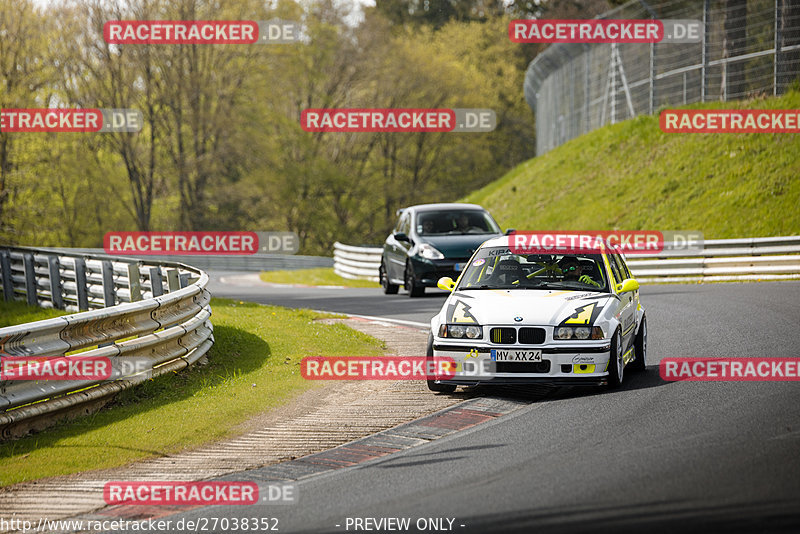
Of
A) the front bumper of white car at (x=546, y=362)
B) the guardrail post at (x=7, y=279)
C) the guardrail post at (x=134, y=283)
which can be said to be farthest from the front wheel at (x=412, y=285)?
the front bumper of white car at (x=546, y=362)

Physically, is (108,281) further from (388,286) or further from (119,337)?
(388,286)

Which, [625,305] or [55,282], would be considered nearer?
[625,305]

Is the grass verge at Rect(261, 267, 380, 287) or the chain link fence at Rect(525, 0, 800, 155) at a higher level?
the chain link fence at Rect(525, 0, 800, 155)

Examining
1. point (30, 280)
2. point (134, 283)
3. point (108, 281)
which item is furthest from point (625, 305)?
point (30, 280)

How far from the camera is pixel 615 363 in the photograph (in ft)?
30.0

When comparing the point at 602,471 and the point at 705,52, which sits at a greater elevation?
the point at 705,52

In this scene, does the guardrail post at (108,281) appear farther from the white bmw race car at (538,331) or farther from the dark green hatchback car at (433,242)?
the white bmw race car at (538,331)

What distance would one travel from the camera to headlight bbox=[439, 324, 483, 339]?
917 cm

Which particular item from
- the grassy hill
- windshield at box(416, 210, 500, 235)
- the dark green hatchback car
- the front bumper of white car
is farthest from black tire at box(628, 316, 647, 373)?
the grassy hill

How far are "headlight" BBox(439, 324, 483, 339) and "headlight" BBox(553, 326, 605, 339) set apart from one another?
0.70 m

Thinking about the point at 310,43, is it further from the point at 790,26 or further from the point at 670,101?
the point at 790,26

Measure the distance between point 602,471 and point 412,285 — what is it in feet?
44.8

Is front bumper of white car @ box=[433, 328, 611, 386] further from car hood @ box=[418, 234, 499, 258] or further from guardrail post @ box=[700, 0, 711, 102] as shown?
guardrail post @ box=[700, 0, 711, 102]

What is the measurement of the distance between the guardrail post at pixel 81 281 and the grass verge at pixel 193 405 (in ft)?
13.1
